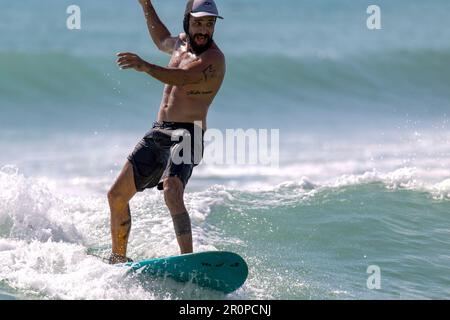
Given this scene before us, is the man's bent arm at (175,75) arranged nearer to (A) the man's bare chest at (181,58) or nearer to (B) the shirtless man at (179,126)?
(B) the shirtless man at (179,126)

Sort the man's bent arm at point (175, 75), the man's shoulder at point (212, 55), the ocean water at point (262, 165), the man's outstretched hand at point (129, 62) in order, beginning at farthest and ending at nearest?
1. the ocean water at point (262, 165)
2. the man's shoulder at point (212, 55)
3. the man's bent arm at point (175, 75)
4. the man's outstretched hand at point (129, 62)

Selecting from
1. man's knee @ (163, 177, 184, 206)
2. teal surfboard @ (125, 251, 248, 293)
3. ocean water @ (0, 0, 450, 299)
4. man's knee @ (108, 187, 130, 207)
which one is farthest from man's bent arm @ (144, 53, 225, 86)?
ocean water @ (0, 0, 450, 299)

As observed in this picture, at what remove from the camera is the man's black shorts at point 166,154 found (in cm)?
780

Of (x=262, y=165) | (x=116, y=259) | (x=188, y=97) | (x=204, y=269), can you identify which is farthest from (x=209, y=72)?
(x=262, y=165)

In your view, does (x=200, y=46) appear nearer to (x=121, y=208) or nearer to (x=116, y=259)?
(x=121, y=208)

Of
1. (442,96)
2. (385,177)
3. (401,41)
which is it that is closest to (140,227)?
(385,177)

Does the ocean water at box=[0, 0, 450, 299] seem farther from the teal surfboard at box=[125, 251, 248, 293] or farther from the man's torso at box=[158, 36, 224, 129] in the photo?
the man's torso at box=[158, 36, 224, 129]

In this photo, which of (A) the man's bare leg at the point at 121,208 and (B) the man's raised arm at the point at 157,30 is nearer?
(A) the man's bare leg at the point at 121,208

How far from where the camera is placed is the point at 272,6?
25.2 meters

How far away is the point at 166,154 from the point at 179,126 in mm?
268

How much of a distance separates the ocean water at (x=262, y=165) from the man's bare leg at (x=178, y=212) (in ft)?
1.24

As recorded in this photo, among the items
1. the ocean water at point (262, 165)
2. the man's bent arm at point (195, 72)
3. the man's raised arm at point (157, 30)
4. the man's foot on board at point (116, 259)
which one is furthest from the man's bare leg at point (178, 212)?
the man's raised arm at point (157, 30)

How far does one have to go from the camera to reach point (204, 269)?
746 centimetres
